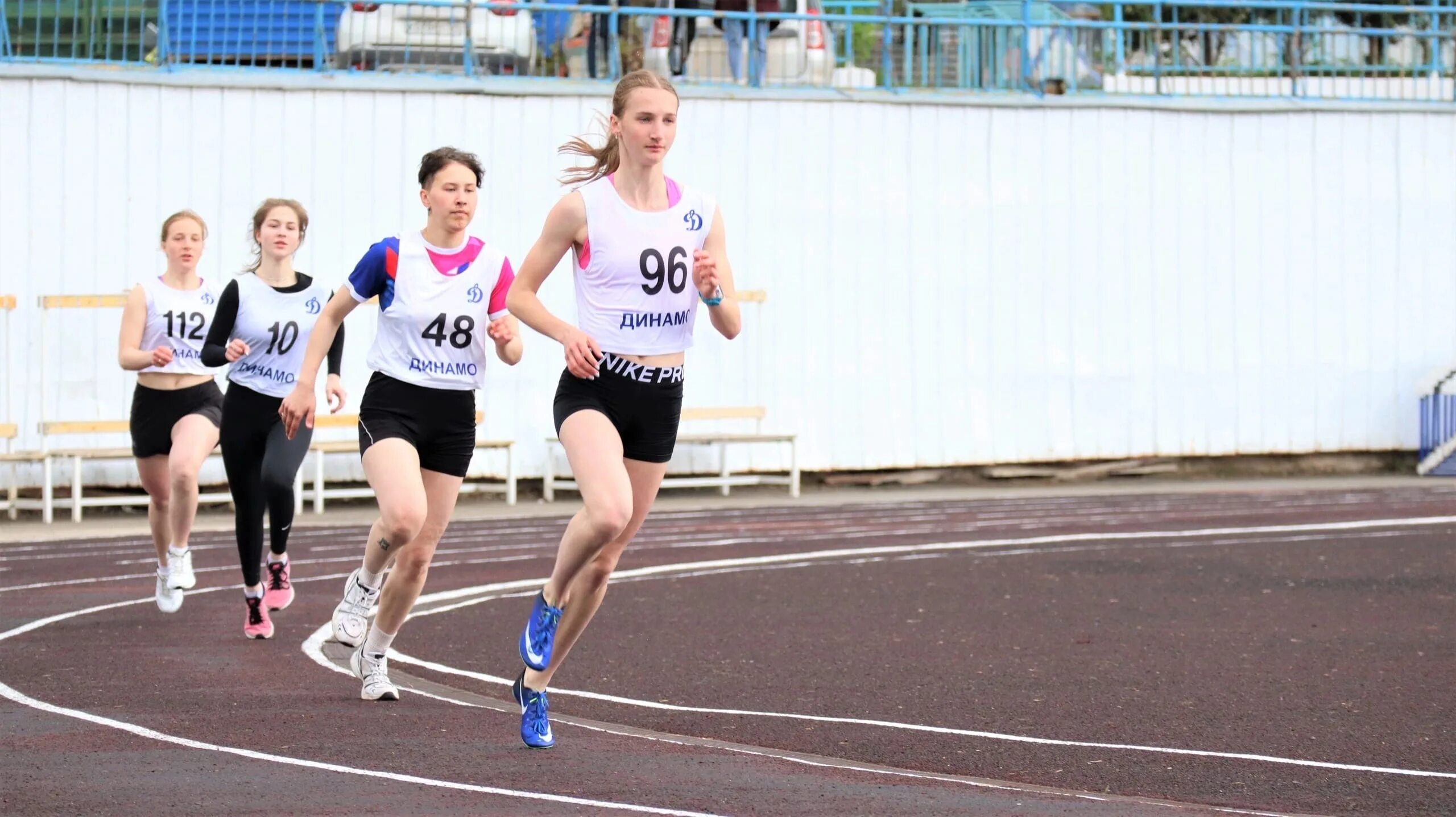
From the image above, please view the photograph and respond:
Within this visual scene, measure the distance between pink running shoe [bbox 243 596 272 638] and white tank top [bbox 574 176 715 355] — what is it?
3.76 m

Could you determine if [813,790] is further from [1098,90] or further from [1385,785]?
[1098,90]

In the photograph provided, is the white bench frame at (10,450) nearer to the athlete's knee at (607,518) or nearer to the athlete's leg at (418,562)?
the athlete's leg at (418,562)

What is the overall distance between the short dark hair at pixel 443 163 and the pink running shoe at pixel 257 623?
9.55 feet

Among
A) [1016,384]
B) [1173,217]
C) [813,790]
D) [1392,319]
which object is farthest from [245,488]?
[1392,319]

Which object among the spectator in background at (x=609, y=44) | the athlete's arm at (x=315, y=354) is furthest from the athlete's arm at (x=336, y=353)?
the spectator in background at (x=609, y=44)

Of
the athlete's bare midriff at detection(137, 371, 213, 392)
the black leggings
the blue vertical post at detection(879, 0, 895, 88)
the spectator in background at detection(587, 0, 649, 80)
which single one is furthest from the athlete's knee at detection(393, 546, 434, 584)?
the blue vertical post at detection(879, 0, 895, 88)

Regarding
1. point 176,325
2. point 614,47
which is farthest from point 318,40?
point 176,325

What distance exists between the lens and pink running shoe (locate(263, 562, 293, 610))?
986 centimetres

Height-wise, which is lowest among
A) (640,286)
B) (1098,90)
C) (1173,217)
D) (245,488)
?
(245,488)

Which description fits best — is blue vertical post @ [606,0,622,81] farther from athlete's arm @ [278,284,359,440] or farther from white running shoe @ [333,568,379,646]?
white running shoe @ [333,568,379,646]

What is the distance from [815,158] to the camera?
2014 centimetres

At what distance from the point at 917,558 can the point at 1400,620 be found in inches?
160

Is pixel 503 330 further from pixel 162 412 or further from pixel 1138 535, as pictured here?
pixel 1138 535

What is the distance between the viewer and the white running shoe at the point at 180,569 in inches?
405
